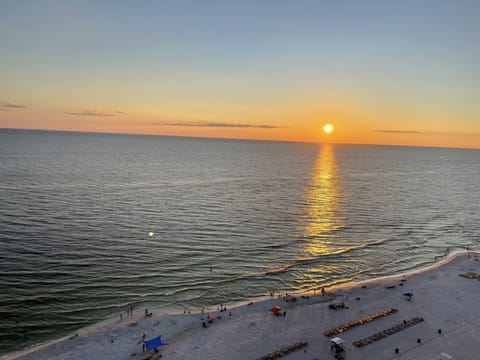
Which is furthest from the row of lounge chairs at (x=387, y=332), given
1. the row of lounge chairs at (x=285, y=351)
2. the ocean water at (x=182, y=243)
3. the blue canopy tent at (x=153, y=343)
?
the blue canopy tent at (x=153, y=343)

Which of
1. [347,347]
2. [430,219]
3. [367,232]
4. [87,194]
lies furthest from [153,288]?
[430,219]

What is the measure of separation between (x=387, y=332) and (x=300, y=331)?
10.5m

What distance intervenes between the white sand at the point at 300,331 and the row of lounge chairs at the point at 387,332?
1.93 feet

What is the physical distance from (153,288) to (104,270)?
990 cm

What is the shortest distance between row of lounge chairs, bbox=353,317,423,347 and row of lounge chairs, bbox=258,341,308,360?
20.4ft

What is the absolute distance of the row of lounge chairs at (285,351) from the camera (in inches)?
1490

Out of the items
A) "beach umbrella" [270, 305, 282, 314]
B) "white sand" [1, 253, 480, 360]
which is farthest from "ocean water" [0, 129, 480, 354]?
"beach umbrella" [270, 305, 282, 314]

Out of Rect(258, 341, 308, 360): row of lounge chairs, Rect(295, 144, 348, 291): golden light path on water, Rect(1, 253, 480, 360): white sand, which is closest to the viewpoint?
Rect(258, 341, 308, 360): row of lounge chairs

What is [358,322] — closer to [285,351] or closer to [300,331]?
[300,331]

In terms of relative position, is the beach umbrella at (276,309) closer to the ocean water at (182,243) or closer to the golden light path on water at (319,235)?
the ocean water at (182,243)

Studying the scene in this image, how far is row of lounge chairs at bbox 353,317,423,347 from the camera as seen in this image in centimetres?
4116

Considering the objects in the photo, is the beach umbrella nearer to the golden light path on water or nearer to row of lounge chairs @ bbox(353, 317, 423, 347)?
the golden light path on water

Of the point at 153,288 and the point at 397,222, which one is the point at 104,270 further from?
the point at 397,222

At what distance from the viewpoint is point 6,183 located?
390 feet
